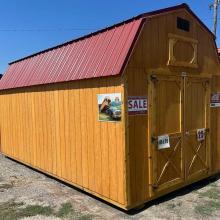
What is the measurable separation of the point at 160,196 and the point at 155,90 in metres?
2.20

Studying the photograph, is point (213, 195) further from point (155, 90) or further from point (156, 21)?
point (156, 21)

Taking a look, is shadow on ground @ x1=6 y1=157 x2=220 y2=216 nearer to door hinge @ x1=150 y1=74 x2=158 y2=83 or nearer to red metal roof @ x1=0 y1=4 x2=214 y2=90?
door hinge @ x1=150 y1=74 x2=158 y2=83

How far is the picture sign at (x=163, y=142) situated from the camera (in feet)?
21.1

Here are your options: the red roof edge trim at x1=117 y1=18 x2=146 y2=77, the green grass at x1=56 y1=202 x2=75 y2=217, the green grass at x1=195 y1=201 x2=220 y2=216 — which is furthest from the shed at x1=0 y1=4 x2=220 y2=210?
the green grass at x1=195 y1=201 x2=220 y2=216

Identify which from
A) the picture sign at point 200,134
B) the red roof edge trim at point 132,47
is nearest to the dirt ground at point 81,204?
the picture sign at point 200,134

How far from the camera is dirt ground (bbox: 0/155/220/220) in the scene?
5.93 metres

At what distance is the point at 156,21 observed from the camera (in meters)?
6.29

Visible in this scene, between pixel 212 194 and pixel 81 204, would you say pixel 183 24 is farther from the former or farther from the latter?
pixel 81 204

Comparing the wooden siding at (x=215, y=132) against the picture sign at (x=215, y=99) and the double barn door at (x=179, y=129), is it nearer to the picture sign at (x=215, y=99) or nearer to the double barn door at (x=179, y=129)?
the picture sign at (x=215, y=99)

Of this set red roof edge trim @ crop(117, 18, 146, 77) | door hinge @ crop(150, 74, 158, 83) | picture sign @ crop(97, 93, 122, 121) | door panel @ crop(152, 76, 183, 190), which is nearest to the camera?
red roof edge trim @ crop(117, 18, 146, 77)

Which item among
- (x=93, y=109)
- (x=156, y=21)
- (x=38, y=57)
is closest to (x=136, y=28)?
(x=156, y=21)

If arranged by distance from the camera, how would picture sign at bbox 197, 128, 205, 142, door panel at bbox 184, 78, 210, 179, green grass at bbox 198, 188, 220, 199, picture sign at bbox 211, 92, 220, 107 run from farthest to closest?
picture sign at bbox 211, 92, 220, 107 → picture sign at bbox 197, 128, 205, 142 → door panel at bbox 184, 78, 210, 179 → green grass at bbox 198, 188, 220, 199

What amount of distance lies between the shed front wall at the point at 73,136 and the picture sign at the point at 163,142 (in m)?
0.98

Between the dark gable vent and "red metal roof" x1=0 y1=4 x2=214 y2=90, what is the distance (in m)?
0.25
